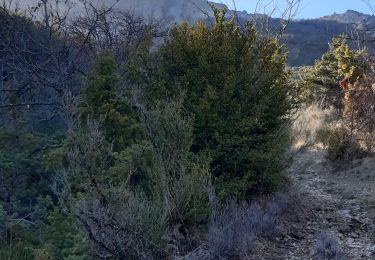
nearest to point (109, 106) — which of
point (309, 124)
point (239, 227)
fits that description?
point (239, 227)

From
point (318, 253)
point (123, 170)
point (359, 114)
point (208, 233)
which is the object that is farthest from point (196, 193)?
point (359, 114)

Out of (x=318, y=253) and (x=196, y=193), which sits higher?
(x=196, y=193)

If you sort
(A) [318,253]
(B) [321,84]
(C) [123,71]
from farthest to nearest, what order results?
1. (B) [321,84]
2. (C) [123,71]
3. (A) [318,253]

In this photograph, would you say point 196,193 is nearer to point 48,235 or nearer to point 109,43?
point 48,235

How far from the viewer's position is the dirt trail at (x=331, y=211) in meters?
6.10

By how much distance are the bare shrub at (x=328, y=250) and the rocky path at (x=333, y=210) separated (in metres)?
0.18

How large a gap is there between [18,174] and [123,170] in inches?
108

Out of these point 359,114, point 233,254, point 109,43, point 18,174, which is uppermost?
point 109,43

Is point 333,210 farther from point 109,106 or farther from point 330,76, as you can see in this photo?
point 330,76

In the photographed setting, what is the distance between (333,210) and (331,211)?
7 centimetres

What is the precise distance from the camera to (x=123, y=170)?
5.73 m

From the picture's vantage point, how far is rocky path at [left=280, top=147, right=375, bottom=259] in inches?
244

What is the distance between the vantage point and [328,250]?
553cm

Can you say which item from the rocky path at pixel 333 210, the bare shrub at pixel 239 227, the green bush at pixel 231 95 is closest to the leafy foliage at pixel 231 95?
the green bush at pixel 231 95
